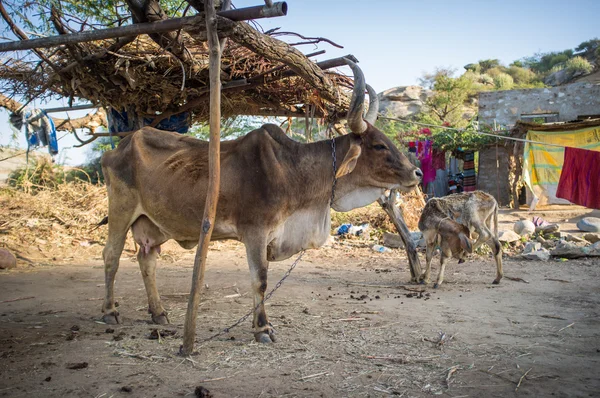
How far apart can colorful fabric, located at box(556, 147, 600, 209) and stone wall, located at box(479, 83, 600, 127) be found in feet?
39.0

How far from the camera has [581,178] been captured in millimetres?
10477

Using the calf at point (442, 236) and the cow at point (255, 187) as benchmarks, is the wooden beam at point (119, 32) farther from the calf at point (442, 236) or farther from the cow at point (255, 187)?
the calf at point (442, 236)

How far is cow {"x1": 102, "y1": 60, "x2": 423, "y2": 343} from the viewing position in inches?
181

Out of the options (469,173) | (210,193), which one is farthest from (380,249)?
(469,173)

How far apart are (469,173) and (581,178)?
9327 mm

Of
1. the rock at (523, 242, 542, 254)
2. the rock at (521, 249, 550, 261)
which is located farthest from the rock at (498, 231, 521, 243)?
the rock at (521, 249, 550, 261)

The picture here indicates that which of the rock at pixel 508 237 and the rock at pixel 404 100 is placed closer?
the rock at pixel 508 237

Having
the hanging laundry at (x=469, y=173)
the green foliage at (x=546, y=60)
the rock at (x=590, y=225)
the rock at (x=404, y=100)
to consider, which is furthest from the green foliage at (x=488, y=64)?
the rock at (x=590, y=225)

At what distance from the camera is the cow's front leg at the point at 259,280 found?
446 cm

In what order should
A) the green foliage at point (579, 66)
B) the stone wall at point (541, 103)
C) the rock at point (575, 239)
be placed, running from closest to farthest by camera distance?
the rock at point (575, 239) → the stone wall at point (541, 103) → the green foliage at point (579, 66)

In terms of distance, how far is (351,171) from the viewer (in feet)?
16.6

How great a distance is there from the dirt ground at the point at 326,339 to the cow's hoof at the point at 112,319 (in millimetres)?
85

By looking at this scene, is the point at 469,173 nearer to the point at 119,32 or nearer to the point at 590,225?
the point at 590,225

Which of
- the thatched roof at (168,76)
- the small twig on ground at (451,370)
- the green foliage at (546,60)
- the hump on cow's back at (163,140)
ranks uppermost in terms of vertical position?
the green foliage at (546,60)
